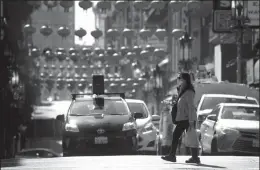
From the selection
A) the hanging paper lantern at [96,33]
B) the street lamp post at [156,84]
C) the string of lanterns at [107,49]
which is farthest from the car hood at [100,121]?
the street lamp post at [156,84]

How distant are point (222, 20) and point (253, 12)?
351 centimetres

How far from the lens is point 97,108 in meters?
22.5

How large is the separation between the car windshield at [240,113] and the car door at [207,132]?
325 millimetres

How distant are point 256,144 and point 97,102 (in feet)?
14.4

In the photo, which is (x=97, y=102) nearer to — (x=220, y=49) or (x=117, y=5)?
(x=117, y=5)

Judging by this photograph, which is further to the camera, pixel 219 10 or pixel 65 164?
pixel 219 10

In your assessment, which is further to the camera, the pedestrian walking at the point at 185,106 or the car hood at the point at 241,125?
the car hood at the point at 241,125

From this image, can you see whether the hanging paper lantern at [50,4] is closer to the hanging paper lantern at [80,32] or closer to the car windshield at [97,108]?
the hanging paper lantern at [80,32]

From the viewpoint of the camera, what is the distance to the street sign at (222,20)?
140 feet

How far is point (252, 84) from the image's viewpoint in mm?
46781

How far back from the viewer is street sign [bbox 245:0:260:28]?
129 feet

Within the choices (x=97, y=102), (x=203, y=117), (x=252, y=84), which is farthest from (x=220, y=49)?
(x=97, y=102)

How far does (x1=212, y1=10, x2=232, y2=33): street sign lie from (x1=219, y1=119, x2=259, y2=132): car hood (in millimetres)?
19730

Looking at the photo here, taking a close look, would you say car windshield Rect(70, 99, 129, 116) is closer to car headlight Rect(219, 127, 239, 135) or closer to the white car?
the white car
